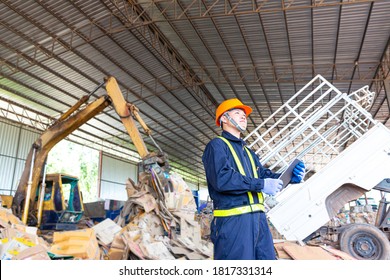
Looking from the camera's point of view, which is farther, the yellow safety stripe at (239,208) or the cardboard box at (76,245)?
the cardboard box at (76,245)

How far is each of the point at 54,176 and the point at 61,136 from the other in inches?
52.0

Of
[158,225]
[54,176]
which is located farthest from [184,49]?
[158,225]

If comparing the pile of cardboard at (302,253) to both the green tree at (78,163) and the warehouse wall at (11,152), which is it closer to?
the warehouse wall at (11,152)

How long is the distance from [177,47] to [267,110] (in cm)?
984

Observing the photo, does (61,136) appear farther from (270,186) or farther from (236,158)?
(270,186)

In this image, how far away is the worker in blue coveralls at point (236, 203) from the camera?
2518 millimetres

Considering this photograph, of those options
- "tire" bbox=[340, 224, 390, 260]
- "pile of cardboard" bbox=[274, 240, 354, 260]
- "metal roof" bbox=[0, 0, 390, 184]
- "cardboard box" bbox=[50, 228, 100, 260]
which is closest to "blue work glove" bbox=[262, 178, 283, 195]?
"pile of cardboard" bbox=[274, 240, 354, 260]

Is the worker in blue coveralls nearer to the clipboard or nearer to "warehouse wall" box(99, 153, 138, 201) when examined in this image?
the clipboard

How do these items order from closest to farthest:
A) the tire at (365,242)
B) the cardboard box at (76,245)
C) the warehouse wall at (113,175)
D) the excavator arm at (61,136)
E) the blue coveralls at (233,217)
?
1. the blue coveralls at (233,217)
2. the cardboard box at (76,245)
3. the tire at (365,242)
4. the excavator arm at (61,136)
5. the warehouse wall at (113,175)

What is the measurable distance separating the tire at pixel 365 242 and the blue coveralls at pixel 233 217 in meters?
4.61

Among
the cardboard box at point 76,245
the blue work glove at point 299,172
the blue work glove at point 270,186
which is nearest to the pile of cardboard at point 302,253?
the blue work glove at point 299,172

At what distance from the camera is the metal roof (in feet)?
43.7

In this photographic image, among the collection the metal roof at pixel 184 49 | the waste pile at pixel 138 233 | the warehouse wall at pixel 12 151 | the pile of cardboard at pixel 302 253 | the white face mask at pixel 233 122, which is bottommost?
the pile of cardboard at pixel 302 253

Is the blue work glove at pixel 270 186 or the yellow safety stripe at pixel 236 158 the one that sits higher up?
the yellow safety stripe at pixel 236 158
